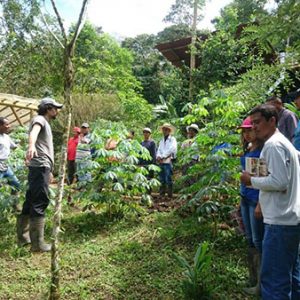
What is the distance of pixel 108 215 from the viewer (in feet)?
17.7

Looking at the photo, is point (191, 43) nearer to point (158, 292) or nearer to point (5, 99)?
point (5, 99)

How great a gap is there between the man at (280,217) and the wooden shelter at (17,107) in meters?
10.0

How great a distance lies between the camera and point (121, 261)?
3973mm

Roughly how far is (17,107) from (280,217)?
1043cm

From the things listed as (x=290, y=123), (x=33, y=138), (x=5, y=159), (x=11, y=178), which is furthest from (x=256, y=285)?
(x=5, y=159)

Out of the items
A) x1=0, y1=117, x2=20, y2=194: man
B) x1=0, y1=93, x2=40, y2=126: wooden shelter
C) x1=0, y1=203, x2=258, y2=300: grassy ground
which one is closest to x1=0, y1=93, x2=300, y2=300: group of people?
x1=0, y1=203, x2=258, y2=300: grassy ground

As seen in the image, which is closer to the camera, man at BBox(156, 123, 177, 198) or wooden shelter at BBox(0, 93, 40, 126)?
man at BBox(156, 123, 177, 198)

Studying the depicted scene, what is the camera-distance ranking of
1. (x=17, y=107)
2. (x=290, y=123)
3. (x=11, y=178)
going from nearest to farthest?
(x=290, y=123) < (x=11, y=178) < (x=17, y=107)

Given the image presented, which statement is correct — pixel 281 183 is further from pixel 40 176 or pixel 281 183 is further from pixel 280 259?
pixel 40 176

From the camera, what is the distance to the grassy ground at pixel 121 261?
10.7 feet

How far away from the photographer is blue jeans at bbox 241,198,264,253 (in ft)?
9.73

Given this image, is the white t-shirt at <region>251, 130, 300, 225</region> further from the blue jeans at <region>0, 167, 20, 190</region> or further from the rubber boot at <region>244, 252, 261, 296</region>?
the blue jeans at <region>0, 167, 20, 190</region>

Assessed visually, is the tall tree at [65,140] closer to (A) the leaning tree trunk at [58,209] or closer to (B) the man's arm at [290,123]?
(A) the leaning tree trunk at [58,209]

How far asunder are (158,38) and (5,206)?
2802 centimetres
